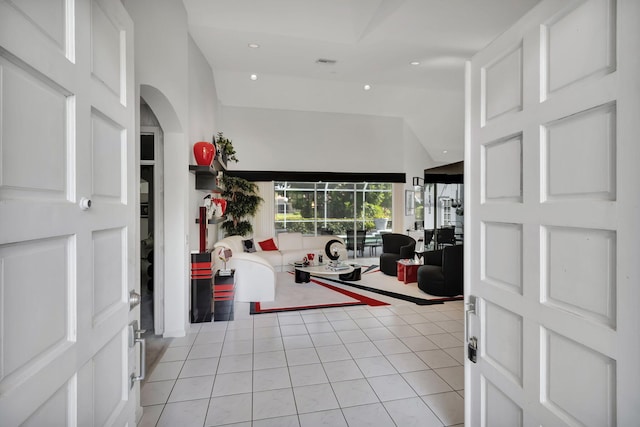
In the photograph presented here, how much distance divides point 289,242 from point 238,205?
5.08 ft

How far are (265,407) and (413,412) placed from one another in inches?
41.8

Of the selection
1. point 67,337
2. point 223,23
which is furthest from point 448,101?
point 67,337

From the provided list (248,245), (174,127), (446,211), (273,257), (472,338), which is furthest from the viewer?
(446,211)

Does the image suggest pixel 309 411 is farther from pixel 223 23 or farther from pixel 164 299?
pixel 223 23

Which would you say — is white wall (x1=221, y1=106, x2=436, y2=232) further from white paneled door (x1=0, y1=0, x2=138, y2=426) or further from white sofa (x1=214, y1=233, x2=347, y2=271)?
white paneled door (x1=0, y1=0, x2=138, y2=426)

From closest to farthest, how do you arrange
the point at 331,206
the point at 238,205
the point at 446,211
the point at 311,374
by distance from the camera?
the point at 311,374, the point at 238,205, the point at 331,206, the point at 446,211

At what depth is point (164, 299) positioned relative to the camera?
3.73 meters

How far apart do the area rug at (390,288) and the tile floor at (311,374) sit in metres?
0.86

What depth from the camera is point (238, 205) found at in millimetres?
7973

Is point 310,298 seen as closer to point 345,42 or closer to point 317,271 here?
point 317,271

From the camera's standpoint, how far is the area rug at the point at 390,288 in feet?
17.1

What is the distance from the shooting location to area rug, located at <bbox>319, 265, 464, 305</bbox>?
5199 millimetres

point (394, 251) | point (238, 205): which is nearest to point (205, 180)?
point (238, 205)

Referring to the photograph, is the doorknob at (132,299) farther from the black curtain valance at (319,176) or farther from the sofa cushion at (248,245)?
the black curtain valance at (319,176)
